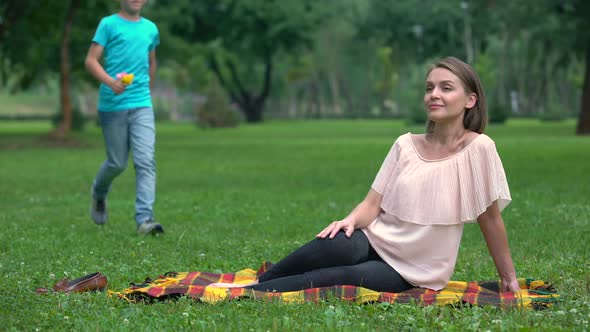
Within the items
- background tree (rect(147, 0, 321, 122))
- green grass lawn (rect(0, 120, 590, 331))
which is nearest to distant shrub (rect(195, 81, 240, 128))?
background tree (rect(147, 0, 321, 122))

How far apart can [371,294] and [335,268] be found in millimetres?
275

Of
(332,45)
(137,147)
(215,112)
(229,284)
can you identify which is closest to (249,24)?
(215,112)

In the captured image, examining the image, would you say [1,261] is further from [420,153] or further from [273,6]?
[273,6]

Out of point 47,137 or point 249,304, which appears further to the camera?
point 47,137

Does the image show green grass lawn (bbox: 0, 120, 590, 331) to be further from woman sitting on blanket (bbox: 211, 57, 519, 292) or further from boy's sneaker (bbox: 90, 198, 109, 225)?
woman sitting on blanket (bbox: 211, 57, 519, 292)

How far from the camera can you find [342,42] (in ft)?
341

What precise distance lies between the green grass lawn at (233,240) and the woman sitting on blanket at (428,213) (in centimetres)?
36

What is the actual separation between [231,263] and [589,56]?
1443 inches

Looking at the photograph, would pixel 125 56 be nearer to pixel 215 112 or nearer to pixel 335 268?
pixel 335 268

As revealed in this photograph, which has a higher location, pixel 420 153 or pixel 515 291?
pixel 420 153

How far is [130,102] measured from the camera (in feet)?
32.9

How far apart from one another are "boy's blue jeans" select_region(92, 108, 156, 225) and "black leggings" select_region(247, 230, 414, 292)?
4085 millimetres

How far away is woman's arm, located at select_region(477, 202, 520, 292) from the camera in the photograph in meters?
6.03

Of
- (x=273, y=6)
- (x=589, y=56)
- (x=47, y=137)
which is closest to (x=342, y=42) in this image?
(x=273, y=6)
